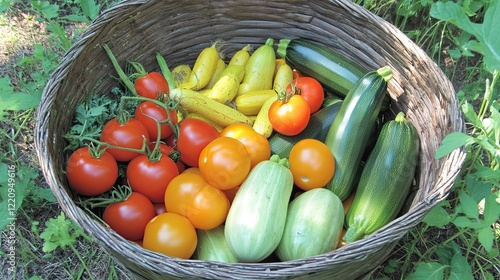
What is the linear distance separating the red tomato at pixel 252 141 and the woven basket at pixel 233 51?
47cm

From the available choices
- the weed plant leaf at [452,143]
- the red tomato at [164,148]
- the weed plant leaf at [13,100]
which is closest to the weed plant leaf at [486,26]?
the weed plant leaf at [452,143]

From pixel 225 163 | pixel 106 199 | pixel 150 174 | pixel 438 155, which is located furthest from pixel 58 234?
pixel 438 155

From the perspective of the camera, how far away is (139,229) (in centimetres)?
161

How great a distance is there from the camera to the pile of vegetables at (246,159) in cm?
153

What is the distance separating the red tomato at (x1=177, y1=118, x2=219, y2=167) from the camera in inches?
66.3

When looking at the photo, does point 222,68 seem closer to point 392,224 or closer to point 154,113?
point 154,113

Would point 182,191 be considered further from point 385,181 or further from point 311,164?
point 385,181

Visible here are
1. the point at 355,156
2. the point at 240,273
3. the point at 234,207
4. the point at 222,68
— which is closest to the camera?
the point at 240,273

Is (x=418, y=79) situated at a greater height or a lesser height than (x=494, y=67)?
lesser

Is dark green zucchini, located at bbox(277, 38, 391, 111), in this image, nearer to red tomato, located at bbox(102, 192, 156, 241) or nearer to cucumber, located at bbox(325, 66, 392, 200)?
cucumber, located at bbox(325, 66, 392, 200)

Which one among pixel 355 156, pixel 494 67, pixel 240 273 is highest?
pixel 494 67

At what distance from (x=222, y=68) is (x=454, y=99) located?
2.95 ft

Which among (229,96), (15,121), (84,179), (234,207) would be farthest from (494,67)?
(15,121)

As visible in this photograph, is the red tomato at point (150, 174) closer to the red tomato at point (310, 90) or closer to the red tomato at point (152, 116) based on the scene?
the red tomato at point (152, 116)
